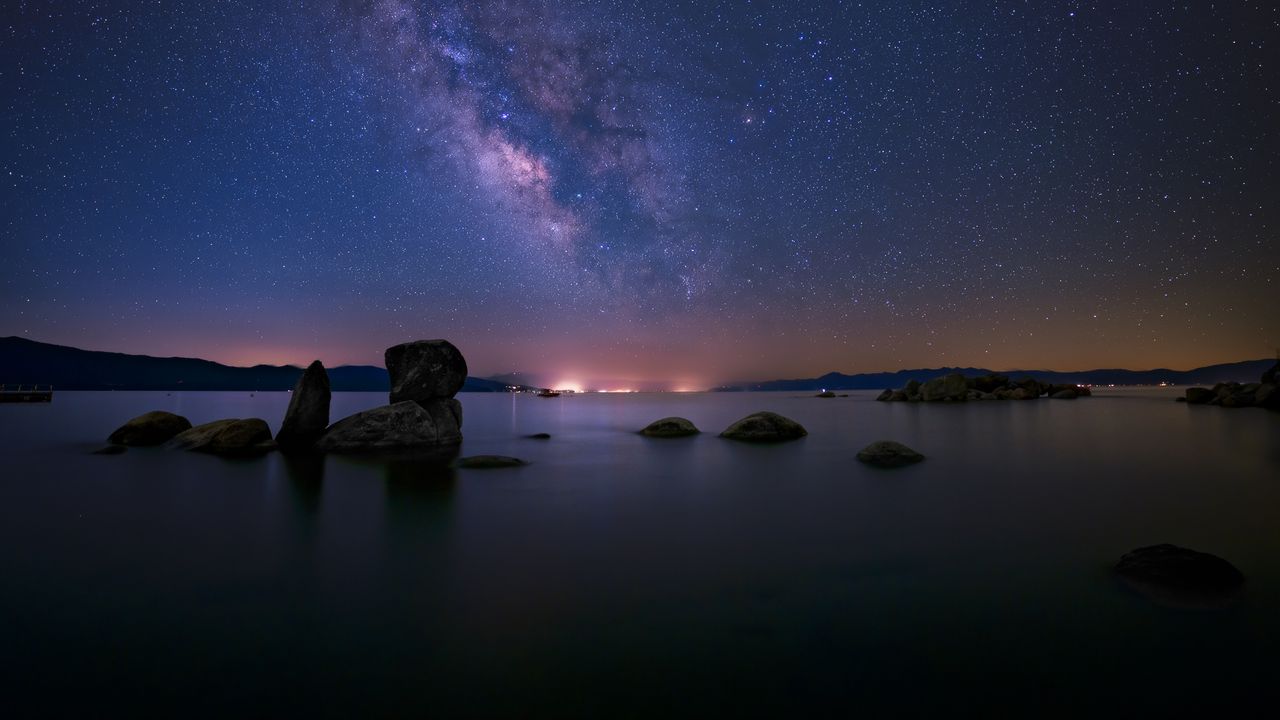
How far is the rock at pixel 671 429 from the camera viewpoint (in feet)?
79.3

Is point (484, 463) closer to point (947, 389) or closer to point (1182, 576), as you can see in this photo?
point (1182, 576)

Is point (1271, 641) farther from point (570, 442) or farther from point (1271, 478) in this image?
point (570, 442)

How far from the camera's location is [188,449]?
55.4ft

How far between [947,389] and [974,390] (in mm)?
17044

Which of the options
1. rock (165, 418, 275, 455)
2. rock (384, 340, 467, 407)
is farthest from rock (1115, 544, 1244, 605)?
rock (165, 418, 275, 455)

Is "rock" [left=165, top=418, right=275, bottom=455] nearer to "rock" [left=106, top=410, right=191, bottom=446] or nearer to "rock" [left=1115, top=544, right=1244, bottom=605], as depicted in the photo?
"rock" [left=106, top=410, right=191, bottom=446]

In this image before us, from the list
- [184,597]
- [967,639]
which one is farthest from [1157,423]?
[184,597]

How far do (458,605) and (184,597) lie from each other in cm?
294

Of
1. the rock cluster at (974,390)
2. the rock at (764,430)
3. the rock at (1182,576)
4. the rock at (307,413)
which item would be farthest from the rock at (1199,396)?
the rock at (307,413)

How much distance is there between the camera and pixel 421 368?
64.1ft

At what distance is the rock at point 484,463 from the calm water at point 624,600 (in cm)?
239

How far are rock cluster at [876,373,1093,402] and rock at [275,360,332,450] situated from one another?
2536 inches

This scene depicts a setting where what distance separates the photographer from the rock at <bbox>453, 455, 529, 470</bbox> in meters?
13.9

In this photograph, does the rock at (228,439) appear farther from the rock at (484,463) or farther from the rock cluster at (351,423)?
the rock at (484,463)
